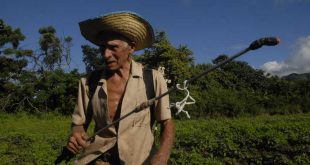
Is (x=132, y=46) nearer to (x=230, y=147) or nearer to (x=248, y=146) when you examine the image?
(x=230, y=147)

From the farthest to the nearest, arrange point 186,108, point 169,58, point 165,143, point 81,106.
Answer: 1. point 169,58
2. point 186,108
3. point 81,106
4. point 165,143

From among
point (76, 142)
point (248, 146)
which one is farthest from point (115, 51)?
point (248, 146)

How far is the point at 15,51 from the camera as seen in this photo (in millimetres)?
21781

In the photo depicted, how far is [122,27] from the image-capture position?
2.51 metres

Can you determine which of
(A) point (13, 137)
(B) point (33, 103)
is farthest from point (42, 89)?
(A) point (13, 137)

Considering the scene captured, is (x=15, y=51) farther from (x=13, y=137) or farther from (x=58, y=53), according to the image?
(x=13, y=137)

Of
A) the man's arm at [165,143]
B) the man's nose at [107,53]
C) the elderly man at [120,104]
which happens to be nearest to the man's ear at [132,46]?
the elderly man at [120,104]

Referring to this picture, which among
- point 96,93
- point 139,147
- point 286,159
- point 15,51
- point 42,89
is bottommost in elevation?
point 286,159

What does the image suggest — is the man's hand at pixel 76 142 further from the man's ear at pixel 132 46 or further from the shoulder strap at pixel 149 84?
the man's ear at pixel 132 46

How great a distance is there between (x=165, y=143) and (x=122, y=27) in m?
0.73

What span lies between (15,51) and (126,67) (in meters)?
20.5

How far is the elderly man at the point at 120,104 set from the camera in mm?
2404

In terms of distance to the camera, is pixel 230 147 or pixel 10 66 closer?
pixel 230 147

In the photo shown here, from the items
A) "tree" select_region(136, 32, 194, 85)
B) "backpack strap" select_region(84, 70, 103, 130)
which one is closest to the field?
"backpack strap" select_region(84, 70, 103, 130)
